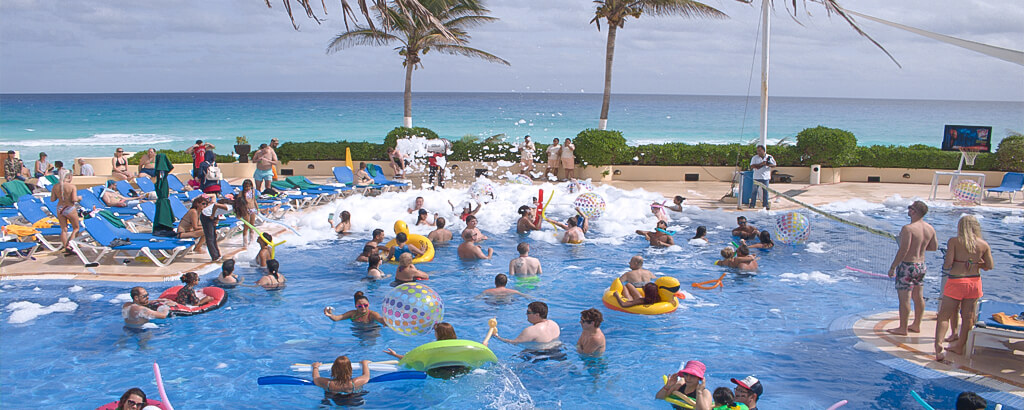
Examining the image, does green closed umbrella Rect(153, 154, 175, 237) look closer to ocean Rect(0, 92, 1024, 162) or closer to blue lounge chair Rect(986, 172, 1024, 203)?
blue lounge chair Rect(986, 172, 1024, 203)

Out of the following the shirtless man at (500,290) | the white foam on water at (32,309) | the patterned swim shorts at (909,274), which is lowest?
the white foam on water at (32,309)

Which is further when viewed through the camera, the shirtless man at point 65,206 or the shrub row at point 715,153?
the shrub row at point 715,153

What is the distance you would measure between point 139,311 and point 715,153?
1760 cm

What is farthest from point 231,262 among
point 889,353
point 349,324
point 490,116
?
point 490,116

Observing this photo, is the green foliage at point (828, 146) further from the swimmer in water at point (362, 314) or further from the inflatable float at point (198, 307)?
the inflatable float at point (198, 307)

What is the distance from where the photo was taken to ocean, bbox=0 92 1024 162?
6906 centimetres

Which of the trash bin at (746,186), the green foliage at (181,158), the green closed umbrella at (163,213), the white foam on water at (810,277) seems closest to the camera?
the white foam on water at (810,277)

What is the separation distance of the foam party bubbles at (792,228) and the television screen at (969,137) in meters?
7.39

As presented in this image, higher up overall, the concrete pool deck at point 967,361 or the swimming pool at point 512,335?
the concrete pool deck at point 967,361

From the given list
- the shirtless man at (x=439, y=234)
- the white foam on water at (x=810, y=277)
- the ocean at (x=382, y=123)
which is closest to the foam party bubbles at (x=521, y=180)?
the shirtless man at (x=439, y=234)

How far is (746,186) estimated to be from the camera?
1733cm

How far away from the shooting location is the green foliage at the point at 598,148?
70.4ft

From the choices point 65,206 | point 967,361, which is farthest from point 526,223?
point 967,361

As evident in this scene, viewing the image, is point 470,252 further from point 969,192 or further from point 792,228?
point 969,192
